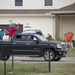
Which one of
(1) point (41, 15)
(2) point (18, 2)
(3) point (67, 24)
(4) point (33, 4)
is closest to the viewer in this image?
(3) point (67, 24)

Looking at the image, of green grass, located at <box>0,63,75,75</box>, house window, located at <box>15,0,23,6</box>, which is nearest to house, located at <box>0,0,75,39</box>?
house window, located at <box>15,0,23,6</box>

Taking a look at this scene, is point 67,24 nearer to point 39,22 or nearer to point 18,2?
point 39,22

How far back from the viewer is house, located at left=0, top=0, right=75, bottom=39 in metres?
42.7

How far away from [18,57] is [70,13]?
23.6m

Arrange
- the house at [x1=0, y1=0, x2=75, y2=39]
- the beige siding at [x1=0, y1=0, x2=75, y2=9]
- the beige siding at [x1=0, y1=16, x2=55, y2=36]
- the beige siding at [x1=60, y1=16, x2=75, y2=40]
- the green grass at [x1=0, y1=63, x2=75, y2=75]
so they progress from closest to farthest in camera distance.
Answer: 1. the green grass at [x1=0, y1=63, x2=75, y2=75]
2. the house at [x1=0, y1=0, x2=75, y2=39]
3. the beige siding at [x1=60, y1=16, x2=75, y2=40]
4. the beige siding at [x1=0, y1=16, x2=55, y2=36]
5. the beige siding at [x1=0, y1=0, x2=75, y2=9]

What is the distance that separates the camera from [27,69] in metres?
17.3

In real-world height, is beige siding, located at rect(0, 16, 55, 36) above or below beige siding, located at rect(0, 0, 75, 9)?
below

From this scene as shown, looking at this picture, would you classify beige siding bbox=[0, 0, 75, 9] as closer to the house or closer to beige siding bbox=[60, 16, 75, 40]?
the house

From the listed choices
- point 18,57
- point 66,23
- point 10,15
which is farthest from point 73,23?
point 18,57

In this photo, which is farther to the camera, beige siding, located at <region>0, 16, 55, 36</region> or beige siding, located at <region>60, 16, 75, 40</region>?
beige siding, located at <region>0, 16, 55, 36</region>

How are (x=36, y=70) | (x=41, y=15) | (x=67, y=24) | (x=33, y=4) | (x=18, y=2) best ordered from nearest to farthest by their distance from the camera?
(x=36, y=70) < (x=67, y=24) < (x=41, y=15) < (x=33, y=4) < (x=18, y=2)

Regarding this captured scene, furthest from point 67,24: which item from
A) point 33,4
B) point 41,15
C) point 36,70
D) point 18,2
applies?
point 36,70

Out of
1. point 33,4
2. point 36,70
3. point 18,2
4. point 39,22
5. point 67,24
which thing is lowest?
point 36,70

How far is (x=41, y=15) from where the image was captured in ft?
144
